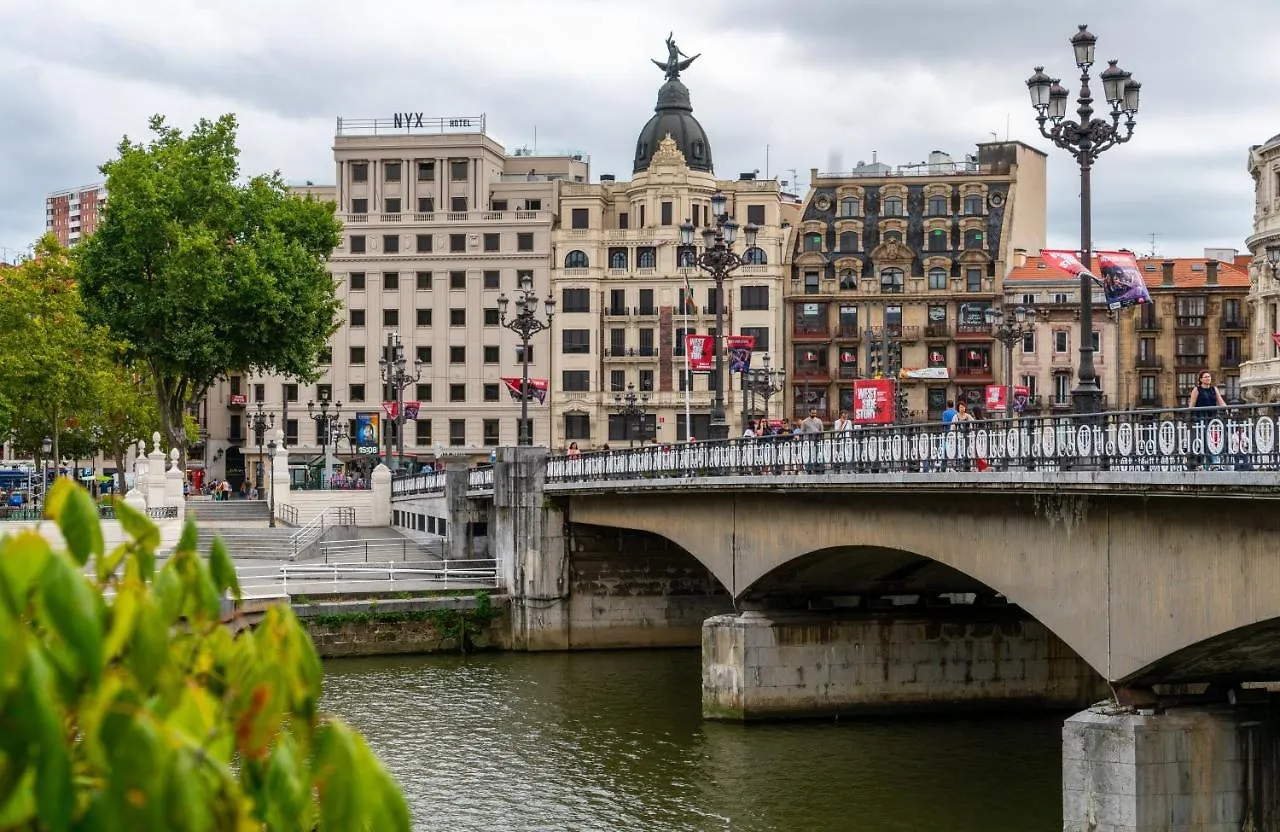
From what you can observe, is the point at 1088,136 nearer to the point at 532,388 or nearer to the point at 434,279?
the point at 532,388

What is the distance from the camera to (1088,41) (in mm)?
22906

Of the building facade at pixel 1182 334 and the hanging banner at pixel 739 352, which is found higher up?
the building facade at pixel 1182 334

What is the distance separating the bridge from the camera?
18516 millimetres

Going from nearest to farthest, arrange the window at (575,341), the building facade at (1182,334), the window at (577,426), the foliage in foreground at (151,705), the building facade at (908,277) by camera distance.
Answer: the foliage in foreground at (151,705) < the building facade at (1182,334) < the building facade at (908,277) < the window at (575,341) < the window at (577,426)

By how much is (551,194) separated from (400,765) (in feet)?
225

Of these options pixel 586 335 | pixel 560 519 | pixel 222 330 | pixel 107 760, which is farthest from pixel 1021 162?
pixel 107 760

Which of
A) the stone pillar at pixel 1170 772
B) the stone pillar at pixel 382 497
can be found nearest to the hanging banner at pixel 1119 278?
the stone pillar at pixel 1170 772

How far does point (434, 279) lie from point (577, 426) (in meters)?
11.4

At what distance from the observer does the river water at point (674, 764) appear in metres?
25.8

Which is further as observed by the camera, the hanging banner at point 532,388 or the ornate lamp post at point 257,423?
the ornate lamp post at point 257,423

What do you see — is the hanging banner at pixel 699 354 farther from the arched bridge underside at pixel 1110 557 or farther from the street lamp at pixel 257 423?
the street lamp at pixel 257 423

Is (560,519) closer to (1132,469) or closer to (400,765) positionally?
(400,765)

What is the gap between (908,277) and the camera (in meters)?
90.9

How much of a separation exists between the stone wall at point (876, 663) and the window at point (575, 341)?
59032 mm
